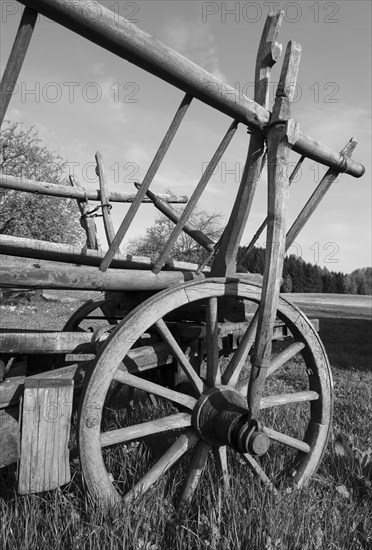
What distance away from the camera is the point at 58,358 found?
281 centimetres

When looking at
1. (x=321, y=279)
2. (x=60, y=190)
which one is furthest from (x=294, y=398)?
(x=321, y=279)

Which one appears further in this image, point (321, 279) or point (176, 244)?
point (321, 279)

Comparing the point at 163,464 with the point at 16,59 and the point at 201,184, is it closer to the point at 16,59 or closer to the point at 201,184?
the point at 201,184

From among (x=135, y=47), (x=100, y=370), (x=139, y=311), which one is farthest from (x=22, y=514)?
(x=135, y=47)

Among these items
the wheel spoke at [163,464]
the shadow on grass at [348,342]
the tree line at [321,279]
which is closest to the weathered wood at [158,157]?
the wheel spoke at [163,464]

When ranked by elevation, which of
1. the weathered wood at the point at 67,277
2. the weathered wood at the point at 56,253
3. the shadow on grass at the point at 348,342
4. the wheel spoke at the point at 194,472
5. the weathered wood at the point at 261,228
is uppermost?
the weathered wood at the point at 261,228

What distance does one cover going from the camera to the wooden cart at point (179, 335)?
1.75 m

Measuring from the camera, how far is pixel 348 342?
32.8 feet

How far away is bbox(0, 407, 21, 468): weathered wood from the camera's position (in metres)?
1.72

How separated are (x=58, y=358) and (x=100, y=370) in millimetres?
1107

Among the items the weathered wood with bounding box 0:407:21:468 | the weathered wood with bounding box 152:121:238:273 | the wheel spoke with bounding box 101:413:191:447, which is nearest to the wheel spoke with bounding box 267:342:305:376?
the wheel spoke with bounding box 101:413:191:447

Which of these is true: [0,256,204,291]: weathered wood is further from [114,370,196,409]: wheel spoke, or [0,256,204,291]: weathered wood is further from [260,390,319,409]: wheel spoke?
[260,390,319,409]: wheel spoke

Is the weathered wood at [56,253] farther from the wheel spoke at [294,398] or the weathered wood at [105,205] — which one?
the wheel spoke at [294,398]

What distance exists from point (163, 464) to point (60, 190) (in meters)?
2.68
